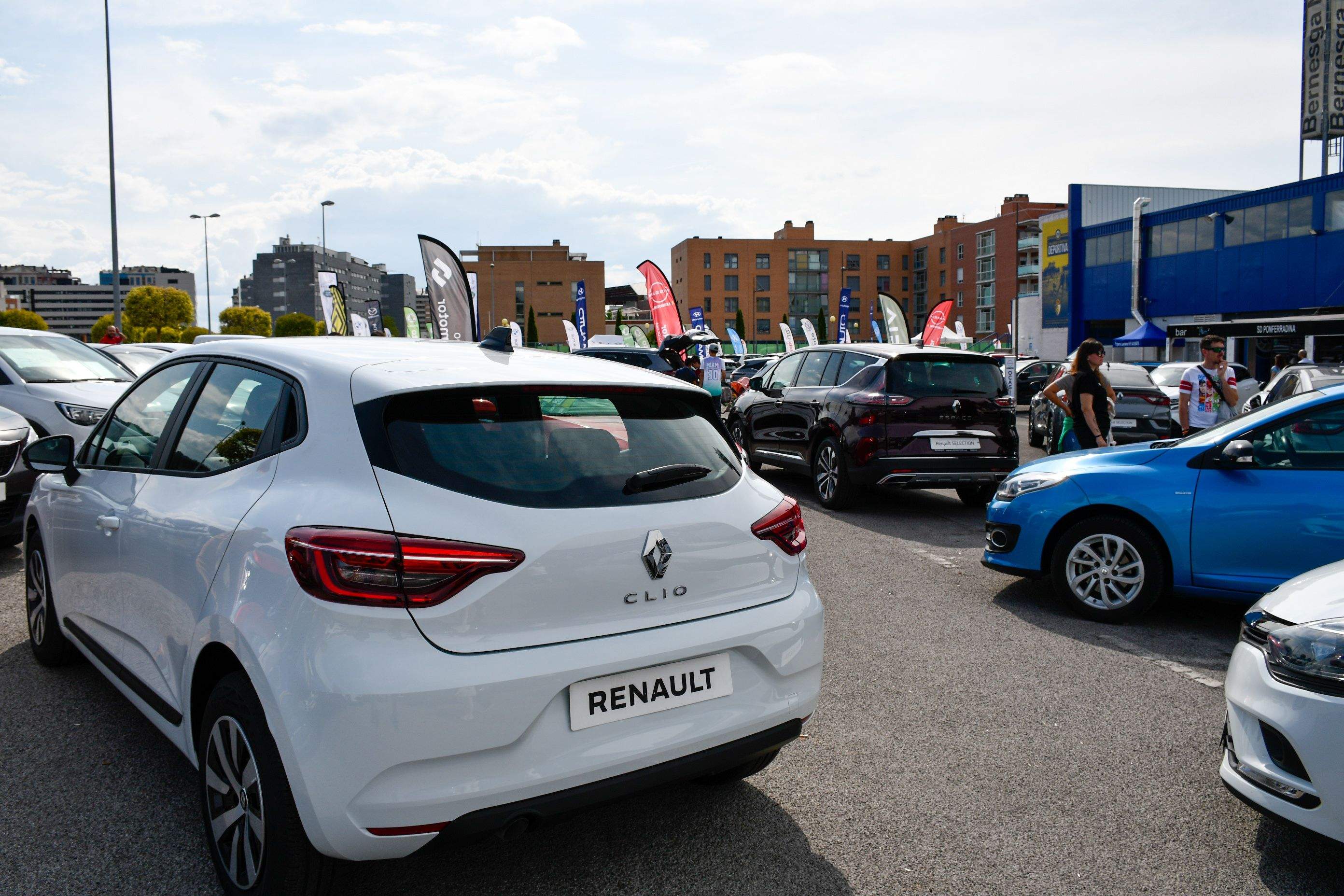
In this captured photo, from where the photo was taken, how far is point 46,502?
13.9 ft

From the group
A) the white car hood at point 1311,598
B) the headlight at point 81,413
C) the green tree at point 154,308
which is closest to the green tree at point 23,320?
the green tree at point 154,308

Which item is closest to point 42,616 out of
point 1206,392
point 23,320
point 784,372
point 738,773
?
point 738,773

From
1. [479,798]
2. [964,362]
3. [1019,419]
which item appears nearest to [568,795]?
[479,798]

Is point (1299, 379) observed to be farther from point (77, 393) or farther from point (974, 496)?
point (77, 393)

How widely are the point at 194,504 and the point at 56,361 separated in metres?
7.86

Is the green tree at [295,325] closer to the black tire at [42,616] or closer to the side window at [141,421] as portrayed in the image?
the black tire at [42,616]

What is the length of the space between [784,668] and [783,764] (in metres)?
1.00

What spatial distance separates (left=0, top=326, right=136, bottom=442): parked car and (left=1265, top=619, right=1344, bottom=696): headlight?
27.2ft

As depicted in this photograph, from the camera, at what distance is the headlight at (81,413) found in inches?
329

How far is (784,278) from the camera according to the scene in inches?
4215

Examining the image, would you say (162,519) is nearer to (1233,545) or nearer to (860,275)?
(1233,545)

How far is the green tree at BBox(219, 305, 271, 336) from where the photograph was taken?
352 ft

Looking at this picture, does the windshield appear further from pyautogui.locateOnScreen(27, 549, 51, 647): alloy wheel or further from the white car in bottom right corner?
the white car in bottom right corner

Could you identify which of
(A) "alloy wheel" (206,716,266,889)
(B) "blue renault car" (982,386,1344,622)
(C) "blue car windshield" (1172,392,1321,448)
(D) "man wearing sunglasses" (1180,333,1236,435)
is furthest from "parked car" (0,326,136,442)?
(D) "man wearing sunglasses" (1180,333,1236,435)
